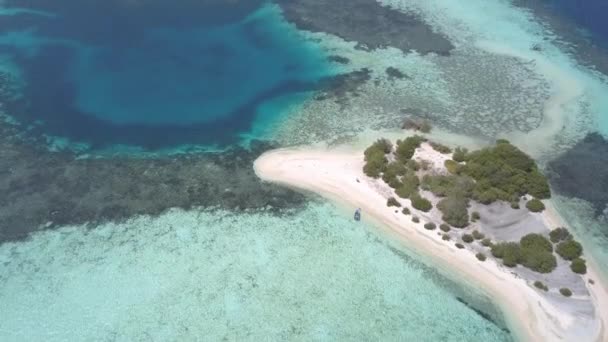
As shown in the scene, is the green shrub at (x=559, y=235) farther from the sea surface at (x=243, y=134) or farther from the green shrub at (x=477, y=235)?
the green shrub at (x=477, y=235)

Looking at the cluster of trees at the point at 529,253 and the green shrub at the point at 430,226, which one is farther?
the green shrub at the point at 430,226

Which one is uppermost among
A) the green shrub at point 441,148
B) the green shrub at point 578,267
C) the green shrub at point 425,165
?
the green shrub at point 425,165

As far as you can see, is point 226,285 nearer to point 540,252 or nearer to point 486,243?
point 486,243

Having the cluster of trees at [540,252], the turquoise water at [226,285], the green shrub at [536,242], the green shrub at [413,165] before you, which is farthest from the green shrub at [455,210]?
the turquoise water at [226,285]

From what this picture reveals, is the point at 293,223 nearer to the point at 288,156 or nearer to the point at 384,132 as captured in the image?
the point at 288,156

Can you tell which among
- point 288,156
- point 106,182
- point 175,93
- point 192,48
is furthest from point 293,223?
point 192,48

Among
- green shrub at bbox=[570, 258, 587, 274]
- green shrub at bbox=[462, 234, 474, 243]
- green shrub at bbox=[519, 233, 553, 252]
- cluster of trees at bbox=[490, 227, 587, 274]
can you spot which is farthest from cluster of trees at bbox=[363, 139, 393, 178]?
green shrub at bbox=[570, 258, 587, 274]

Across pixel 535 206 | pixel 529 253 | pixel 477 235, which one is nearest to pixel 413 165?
pixel 477 235

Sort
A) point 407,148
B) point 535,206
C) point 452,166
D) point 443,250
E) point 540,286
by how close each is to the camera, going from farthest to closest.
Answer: point 407,148 < point 452,166 < point 535,206 < point 443,250 < point 540,286
